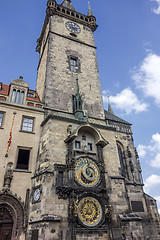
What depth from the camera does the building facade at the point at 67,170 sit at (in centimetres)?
1166

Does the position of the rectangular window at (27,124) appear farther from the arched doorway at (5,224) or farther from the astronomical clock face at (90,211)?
the astronomical clock face at (90,211)

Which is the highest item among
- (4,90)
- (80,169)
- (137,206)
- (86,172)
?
(4,90)

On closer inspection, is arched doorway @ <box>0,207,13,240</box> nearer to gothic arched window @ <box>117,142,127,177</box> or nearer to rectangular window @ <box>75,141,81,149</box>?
rectangular window @ <box>75,141,81,149</box>

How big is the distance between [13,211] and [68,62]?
1527cm

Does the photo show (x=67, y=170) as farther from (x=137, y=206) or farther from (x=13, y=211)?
(x=137, y=206)

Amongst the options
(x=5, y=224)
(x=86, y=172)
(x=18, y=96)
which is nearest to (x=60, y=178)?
(x=86, y=172)

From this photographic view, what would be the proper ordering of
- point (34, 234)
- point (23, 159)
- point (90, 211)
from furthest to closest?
point (23, 159)
point (90, 211)
point (34, 234)

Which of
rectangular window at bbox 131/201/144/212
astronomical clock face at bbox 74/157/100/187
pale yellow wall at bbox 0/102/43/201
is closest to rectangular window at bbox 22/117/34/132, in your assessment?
pale yellow wall at bbox 0/102/43/201

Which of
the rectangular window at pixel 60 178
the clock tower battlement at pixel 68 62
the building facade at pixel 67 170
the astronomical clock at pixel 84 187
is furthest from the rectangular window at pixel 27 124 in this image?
the rectangular window at pixel 60 178

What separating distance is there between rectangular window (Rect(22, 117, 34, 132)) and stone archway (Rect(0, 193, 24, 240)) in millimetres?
5064

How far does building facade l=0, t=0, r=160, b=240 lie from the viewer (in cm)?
1166

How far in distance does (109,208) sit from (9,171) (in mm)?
7032

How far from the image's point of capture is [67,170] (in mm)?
12914

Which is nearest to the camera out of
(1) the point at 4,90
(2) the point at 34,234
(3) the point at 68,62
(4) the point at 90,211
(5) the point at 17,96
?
(2) the point at 34,234
